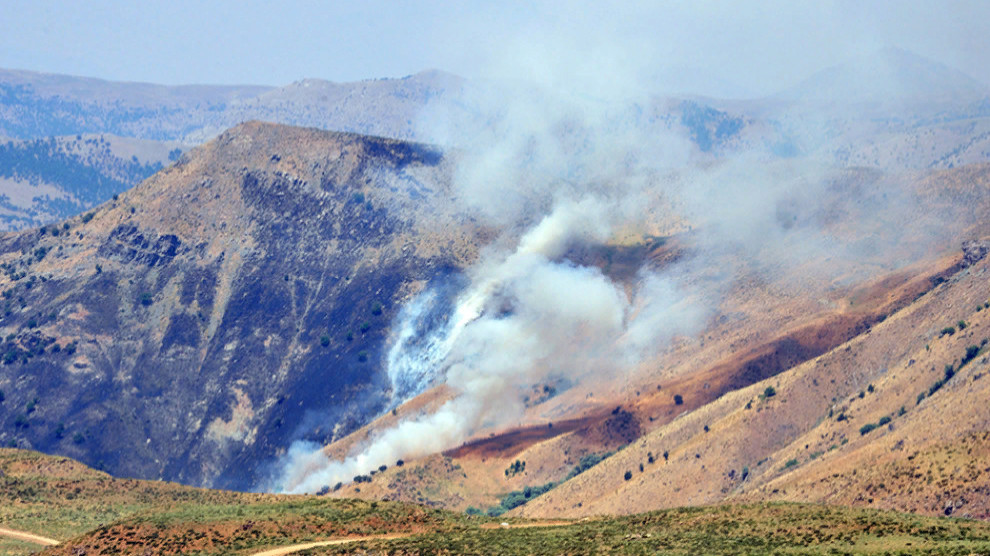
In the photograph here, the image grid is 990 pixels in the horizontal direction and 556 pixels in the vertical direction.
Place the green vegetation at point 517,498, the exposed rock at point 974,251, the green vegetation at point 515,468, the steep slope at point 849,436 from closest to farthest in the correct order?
1. the steep slope at point 849,436
2. the green vegetation at point 517,498
3. the green vegetation at point 515,468
4. the exposed rock at point 974,251

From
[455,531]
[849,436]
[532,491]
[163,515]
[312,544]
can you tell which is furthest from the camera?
[532,491]

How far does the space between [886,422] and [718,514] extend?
185ft

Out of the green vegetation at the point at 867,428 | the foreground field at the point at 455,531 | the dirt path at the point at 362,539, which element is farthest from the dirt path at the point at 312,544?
the green vegetation at the point at 867,428

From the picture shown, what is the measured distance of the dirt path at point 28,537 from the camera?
9950 cm

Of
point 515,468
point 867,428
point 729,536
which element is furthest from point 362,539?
point 515,468

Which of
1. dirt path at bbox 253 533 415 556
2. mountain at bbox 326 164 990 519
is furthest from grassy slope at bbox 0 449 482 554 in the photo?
mountain at bbox 326 164 990 519

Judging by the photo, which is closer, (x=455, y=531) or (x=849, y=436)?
(x=455, y=531)

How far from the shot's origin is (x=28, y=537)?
101188mm

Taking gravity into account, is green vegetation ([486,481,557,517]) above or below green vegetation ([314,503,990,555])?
above

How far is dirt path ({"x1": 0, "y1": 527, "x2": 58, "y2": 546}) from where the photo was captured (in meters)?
99.5

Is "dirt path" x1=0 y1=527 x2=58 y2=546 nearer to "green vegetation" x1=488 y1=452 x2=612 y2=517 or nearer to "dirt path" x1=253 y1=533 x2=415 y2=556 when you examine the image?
"dirt path" x1=253 y1=533 x2=415 y2=556

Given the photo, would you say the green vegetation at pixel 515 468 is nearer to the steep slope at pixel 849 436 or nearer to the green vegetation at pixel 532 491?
the green vegetation at pixel 532 491

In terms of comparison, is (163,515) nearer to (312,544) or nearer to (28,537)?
(312,544)

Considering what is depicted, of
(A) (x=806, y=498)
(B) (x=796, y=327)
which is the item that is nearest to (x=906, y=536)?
(A) (x=806, y=498)
